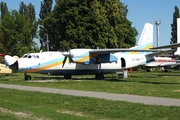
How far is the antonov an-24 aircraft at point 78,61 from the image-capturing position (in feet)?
95.4

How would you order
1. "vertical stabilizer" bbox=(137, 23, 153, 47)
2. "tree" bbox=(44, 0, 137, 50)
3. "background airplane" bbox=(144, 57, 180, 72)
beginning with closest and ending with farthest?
"vertical stabilizer" bbox=(137, 23, 153, 47), "tree" bbox=(44, 0, 137, 50), "background airplane" bbox=(144, 57, 180, 72)

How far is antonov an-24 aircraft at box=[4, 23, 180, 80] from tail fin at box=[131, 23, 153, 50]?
1.77 m

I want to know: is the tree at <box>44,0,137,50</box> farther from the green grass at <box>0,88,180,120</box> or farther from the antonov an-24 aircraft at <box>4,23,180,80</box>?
the green grass at <box>0,88,180,120</box>

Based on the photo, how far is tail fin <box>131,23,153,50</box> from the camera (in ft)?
121

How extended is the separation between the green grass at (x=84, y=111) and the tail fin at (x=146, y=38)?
2426 centimetres

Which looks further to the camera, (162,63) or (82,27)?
(162,63)

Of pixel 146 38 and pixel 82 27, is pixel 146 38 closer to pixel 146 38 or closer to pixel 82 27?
pixel 146 38

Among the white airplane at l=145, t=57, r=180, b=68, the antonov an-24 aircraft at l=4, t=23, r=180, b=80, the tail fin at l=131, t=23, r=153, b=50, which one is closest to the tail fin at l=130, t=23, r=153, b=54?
the tail fin at l=131, t=23, r=153, b=50

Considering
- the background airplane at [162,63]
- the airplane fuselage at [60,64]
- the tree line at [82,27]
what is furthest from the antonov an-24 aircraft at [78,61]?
the background airplane at [162,63]

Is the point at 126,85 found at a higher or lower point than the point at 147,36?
lower

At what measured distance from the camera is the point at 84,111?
1103 centimetres

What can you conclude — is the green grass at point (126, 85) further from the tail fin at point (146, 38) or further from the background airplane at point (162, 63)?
the background airplane at point (162, 63)

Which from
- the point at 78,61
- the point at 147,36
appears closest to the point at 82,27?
the point at 147,36

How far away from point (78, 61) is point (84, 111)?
18.3 metres
